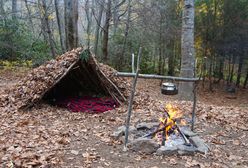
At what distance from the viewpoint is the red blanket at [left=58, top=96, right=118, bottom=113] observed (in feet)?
23.1

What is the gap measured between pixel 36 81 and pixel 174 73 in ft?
43.3

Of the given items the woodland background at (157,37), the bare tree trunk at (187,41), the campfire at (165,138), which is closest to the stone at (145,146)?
the campfire at (165,138)

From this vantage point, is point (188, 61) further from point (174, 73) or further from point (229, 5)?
point (174, 73)

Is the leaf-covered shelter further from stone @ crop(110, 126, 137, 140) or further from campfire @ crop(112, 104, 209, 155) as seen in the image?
campfire @ crop(112, 104, 209, 155)

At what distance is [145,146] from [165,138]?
16.7 inches

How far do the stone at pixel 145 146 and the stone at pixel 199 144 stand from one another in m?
0.67

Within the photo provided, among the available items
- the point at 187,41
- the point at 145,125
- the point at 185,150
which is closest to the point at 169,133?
the point at 145,125

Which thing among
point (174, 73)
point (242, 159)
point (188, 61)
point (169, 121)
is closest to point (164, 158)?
point (169, 121)

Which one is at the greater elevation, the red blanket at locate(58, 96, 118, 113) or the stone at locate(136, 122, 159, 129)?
the red blanket at locate(58, 96, 118, 113)

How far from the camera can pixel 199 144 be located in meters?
4.82

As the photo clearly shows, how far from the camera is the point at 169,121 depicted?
5055 mm

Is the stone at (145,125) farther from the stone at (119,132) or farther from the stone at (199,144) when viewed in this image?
the stone at (199,144)

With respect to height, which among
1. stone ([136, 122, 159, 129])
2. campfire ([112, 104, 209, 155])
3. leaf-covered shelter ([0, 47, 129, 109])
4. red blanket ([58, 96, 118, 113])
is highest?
leaf-covered shelter ([0, 47, 129, 109])

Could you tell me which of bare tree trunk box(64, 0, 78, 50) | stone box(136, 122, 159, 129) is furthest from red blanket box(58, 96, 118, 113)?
bare tree trunk box(64, 0, 78, 50)
